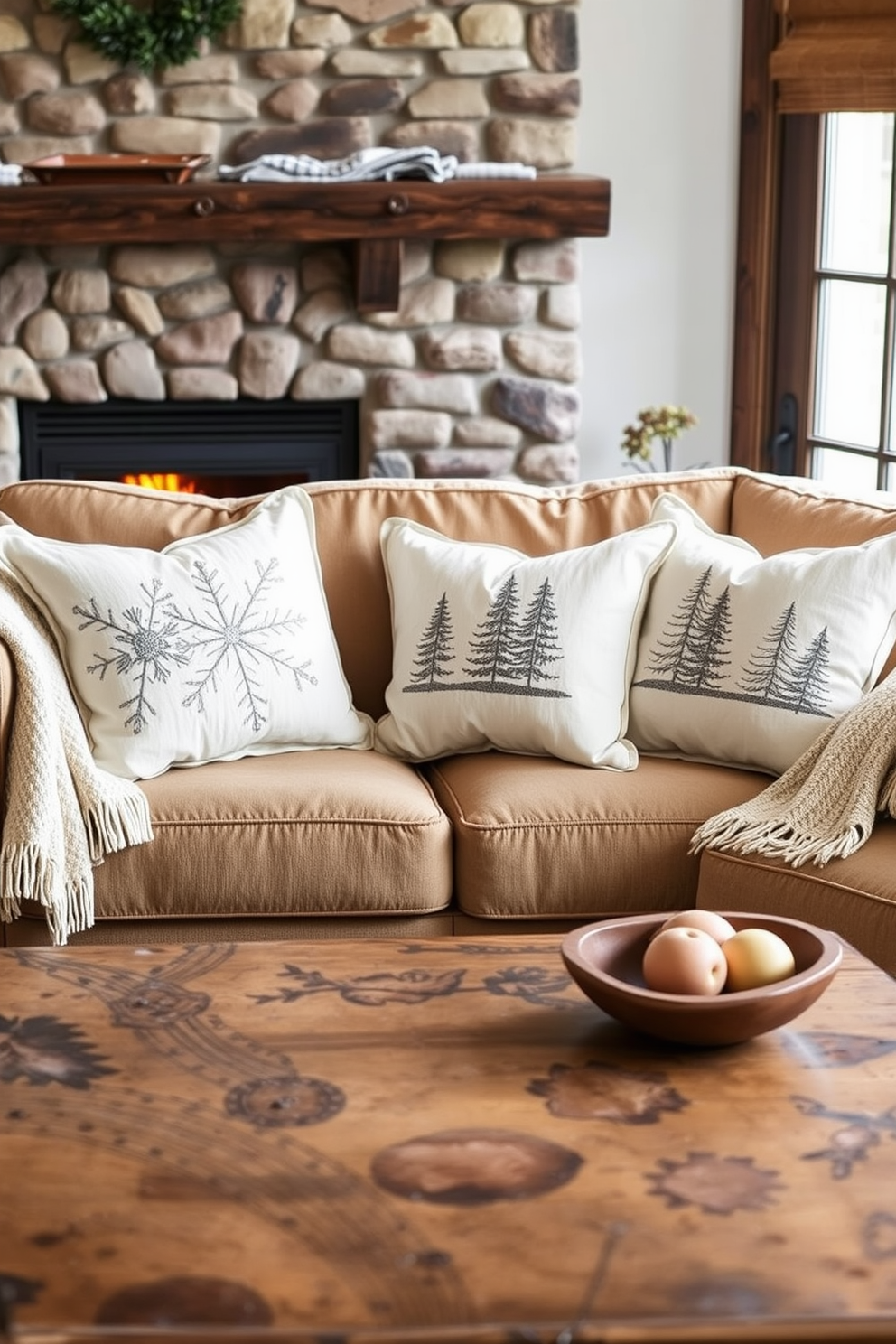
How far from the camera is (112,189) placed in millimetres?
3748

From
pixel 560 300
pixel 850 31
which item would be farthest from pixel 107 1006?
pixel 850 31

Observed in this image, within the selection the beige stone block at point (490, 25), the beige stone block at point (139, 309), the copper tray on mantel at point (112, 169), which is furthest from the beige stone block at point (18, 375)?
the beige stone block at point (490, 25)

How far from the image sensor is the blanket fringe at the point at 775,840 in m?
2.30

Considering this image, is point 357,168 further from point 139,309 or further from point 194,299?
point 139,309

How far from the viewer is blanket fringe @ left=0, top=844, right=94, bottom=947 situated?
7.59 ft

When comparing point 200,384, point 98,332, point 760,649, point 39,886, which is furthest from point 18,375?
point 760,649

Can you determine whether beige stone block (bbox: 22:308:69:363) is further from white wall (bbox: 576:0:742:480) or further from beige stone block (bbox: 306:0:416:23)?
white wall (bbox: 576:0:742:480)

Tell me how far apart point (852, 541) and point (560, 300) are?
1566 millimetres

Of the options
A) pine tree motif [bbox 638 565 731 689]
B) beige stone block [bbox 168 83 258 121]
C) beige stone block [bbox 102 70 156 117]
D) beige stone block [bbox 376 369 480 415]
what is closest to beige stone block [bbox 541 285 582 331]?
beige stone block [bbox 376 369 480 415]

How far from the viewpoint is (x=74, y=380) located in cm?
402

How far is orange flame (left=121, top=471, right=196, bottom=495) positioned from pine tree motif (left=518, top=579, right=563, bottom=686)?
1.76 metres

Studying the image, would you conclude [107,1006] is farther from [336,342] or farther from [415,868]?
[336,342]

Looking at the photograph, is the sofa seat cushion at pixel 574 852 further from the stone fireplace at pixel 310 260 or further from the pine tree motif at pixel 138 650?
the stone fireplace at pixel 310 260

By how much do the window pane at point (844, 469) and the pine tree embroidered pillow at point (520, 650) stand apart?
4.76 ft
